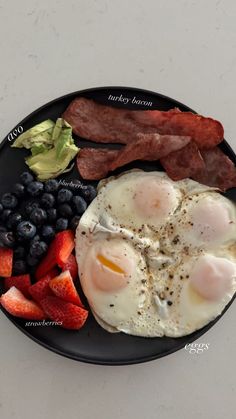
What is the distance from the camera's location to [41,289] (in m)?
1.89

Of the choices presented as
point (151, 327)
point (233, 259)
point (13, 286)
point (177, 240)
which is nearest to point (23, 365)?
point (13, 286)

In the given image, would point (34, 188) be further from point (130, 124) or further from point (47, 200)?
point (130, 124)

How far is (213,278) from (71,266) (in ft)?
1.58

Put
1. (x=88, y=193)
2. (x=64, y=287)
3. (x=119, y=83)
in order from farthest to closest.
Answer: (x=119, y=83) → (x=88, y=193) → (x=64, y=287)

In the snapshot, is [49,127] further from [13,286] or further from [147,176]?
[13,286]

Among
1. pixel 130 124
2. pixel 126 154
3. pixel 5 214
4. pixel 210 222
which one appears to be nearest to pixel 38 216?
pixel 5 214

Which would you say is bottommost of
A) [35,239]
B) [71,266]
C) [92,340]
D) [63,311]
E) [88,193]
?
[92,340]

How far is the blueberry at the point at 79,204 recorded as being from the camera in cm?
194

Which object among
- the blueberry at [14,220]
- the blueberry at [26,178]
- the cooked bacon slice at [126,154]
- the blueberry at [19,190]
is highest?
the cooked bacon slice at [126,154]

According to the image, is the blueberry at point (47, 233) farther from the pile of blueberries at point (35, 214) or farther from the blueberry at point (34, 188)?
the blueberry at point (34, 188)

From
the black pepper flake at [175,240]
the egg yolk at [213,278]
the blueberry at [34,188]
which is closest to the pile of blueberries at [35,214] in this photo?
the blueberry at [34,188]

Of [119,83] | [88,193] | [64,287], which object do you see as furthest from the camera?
[119,83]

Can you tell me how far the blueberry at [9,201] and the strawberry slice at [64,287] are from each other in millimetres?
293

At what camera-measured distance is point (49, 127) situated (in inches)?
79.1
